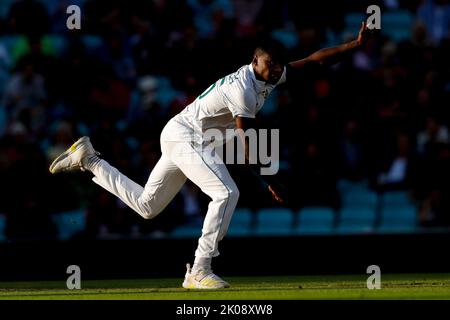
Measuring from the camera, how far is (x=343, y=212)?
13188 mm

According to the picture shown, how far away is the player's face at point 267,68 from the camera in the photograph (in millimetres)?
8430

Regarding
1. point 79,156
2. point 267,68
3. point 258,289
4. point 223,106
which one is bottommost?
point 258,289

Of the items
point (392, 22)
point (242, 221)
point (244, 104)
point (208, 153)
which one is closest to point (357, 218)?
point (242, 221)

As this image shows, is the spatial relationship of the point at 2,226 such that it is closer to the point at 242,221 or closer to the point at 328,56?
the point at 242,221

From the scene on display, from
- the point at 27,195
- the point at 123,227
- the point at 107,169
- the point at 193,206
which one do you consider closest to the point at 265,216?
the point at 193,206

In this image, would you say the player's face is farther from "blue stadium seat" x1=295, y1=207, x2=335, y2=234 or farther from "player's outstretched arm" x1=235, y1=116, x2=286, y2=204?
"blue stadium seat" x1=295, y1=207, x2=335, y2=234

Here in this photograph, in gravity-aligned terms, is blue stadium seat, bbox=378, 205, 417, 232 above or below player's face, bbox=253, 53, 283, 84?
below

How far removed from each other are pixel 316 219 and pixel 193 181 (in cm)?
437

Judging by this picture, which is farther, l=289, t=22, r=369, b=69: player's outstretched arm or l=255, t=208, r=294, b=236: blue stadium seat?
l=255, t=208, r=294, b=236: blue stadium seat

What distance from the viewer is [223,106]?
8727 mm

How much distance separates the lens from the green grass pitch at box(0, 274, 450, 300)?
7965 mm

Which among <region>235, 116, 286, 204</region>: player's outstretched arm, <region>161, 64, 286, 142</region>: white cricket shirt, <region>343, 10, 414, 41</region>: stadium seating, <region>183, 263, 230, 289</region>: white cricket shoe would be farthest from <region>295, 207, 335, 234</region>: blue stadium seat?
<region>235, 116, 286, 204</region>: player's outstretched arm

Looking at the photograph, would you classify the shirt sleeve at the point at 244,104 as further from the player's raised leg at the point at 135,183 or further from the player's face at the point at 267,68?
the player's raised leg at the point at 135,183

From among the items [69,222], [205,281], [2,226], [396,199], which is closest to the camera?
[205,281]
